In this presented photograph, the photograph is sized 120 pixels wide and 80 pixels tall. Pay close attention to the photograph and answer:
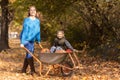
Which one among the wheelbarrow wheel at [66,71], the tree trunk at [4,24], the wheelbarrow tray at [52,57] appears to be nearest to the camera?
the wheelbarrow tray at [52,57]

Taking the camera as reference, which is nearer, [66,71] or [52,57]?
[52,57]

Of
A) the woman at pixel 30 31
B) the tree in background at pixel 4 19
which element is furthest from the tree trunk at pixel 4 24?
the woman at pixel 30 31

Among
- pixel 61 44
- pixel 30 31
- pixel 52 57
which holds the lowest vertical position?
pixel 52 57

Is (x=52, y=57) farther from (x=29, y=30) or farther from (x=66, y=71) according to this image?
(x=29, y=30)

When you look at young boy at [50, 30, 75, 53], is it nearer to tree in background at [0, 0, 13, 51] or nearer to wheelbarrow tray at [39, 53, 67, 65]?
wheelbarrow tray at [39, 53, 67, 65]

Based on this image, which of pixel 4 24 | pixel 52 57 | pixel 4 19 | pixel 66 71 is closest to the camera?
pixel 52 57

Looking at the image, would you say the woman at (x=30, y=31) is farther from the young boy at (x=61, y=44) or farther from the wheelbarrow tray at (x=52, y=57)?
the wheelbarrow tray at (x=52, y=57)

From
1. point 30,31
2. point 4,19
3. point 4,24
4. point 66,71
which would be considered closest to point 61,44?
point 66,71

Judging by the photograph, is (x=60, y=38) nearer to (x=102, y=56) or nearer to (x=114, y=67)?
(x=114, y=67)

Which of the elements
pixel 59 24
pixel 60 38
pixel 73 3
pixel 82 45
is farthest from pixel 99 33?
pixel 60 38

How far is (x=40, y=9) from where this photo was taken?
17625mm

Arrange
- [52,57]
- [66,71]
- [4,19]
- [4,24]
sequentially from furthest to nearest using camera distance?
[4,24], [4,19], [66,71], [52,57]

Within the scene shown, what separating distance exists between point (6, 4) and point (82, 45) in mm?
7784

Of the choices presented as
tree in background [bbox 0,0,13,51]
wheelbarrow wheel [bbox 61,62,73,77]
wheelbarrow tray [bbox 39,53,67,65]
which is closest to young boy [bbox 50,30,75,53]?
wheelbarrow wheel [bbox 61,62,73,77]
